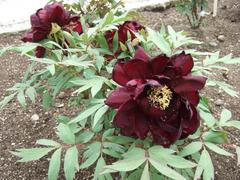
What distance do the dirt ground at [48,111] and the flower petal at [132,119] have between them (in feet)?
2.26

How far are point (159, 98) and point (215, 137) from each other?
9.5 inches

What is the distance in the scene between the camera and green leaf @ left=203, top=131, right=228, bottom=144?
1.10 meters

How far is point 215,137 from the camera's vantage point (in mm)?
1115

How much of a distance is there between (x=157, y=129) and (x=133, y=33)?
1.15 ft

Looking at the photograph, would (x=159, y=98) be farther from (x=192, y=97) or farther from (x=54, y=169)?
(x=54, y=169)

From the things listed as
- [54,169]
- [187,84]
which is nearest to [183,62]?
[187,84]

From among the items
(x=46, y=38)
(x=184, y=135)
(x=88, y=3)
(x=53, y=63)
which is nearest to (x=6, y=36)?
(x=88, y=3)

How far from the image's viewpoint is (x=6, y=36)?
9.47ft

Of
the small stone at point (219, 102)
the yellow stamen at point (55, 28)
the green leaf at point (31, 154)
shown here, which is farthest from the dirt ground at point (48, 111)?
the green leaf at point (31, 154)

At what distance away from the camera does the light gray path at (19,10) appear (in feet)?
10.1

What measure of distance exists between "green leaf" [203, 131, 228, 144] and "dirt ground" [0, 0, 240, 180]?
1.81ft

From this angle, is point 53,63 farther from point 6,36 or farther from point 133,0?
point 133,0

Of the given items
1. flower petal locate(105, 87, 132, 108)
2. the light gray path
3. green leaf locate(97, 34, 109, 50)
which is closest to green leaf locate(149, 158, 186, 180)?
flower petal locate(105, 87, 132, 108)

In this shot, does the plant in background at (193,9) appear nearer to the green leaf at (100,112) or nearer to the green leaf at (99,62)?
the green leaf at (99,62)
